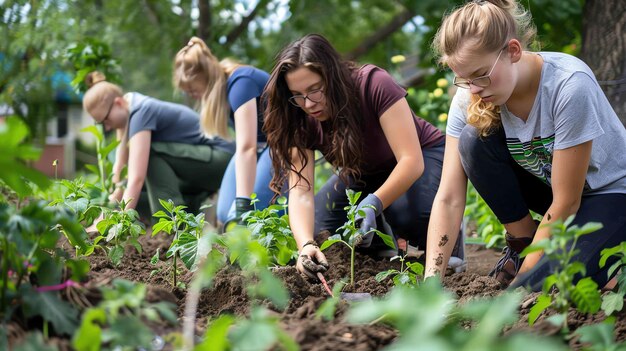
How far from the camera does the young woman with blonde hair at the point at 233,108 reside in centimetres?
378

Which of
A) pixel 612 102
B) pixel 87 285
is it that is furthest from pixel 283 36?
pixel 87 285

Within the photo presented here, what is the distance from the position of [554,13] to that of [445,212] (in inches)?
110

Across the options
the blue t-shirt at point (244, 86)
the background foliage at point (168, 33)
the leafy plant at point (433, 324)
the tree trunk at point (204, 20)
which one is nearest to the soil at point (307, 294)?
the leafy plant at point (433, 324)

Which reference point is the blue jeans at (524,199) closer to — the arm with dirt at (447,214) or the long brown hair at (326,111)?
the arm with dirt at (447,214)

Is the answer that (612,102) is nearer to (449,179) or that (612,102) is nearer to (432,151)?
(432,151)

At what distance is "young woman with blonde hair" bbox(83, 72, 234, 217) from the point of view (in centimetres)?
423

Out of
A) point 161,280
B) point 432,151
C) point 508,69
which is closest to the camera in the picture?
point 508,69

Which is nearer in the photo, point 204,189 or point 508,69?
point 508,69

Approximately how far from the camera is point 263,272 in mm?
1412

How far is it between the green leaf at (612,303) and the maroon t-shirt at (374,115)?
1.30m

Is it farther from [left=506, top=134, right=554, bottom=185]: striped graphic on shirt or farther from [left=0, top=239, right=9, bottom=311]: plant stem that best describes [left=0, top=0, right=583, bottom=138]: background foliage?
[left=0, top=239, right=9, bottom=311]: plant stem

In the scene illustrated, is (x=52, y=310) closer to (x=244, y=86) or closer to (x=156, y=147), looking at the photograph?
(x=244, y=86)

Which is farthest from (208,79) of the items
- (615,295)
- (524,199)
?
(615,295)

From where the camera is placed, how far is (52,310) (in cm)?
152
